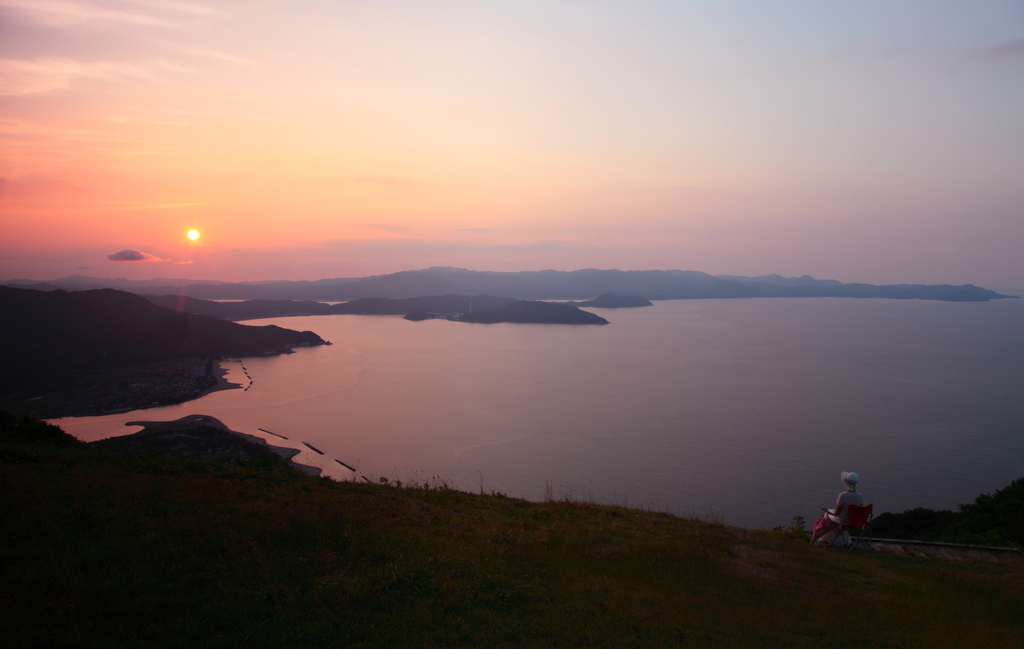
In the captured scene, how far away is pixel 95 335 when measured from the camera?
56.8 m

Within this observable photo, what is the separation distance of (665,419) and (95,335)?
60950 millimetres

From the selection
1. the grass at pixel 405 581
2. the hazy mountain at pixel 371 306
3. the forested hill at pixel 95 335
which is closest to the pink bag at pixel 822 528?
the grass at pixel 405 581

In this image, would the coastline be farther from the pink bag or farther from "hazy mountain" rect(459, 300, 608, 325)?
"hazy mountain" rect(459, 300, 608, 325)

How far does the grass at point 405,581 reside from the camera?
3.69m

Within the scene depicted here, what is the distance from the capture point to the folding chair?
6559 mm

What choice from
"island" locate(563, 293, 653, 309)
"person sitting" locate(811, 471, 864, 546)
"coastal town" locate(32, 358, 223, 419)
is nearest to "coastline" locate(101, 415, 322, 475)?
"coastal town" locate(32, 358, 223, 419)

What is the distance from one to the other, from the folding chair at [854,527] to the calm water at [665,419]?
390 inches

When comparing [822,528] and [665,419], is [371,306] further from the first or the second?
[822,528]

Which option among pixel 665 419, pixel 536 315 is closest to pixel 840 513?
pixel 665 419

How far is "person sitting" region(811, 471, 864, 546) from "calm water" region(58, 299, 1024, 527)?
986 centimetres

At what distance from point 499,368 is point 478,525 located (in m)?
53.0

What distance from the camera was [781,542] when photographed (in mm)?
6613

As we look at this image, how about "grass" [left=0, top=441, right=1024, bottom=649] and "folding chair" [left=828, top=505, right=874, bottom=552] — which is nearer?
"grass" [left=0, top=441, right=1024, bottom=649]

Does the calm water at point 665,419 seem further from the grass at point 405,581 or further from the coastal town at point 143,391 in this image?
the grass at point 405,581
